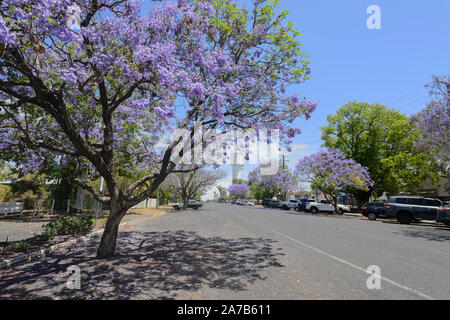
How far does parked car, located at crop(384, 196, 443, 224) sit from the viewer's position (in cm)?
1766

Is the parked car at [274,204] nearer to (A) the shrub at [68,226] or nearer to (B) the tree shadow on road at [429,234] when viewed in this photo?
(B) the tree shadow on road at [429,234]

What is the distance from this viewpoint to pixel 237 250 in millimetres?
8234

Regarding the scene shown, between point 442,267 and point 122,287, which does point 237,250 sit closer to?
point 122,287

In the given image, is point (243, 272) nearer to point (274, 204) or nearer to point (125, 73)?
point (125, 73)

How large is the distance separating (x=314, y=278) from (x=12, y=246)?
848cm

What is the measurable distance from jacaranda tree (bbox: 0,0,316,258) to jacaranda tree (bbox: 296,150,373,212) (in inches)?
903

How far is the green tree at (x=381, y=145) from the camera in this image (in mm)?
30797

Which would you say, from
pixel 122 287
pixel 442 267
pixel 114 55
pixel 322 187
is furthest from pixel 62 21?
pixel 322 187

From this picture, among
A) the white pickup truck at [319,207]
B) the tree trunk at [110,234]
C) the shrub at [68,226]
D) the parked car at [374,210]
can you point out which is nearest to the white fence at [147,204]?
the white pickup truck at [319,207]

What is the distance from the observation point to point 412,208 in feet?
60.3

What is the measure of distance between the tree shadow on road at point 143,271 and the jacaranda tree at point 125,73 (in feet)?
3.71

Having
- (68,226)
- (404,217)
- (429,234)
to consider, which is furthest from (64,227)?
(404,217)

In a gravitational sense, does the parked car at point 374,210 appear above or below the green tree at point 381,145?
below

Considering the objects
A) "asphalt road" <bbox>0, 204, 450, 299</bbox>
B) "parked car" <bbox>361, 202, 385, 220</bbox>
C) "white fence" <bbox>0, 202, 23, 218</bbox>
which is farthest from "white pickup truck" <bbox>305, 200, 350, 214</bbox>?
"white fence" <bbox>0, 202, 23, 218</bbox>
